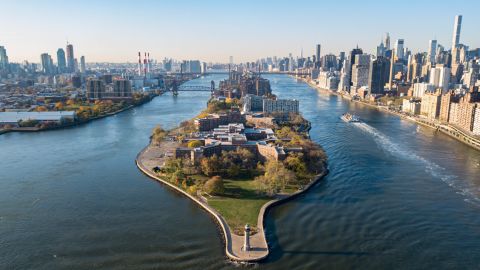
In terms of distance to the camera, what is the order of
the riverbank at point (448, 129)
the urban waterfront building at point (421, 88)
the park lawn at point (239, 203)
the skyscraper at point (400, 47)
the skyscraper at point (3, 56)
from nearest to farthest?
the park lawn at point (239, 203) → the riverbank at point (448, 129) → the urban waterfront building at point (421, 88) → the skyscraper at point (3, 56) → the skyscraper at point (400, 47)

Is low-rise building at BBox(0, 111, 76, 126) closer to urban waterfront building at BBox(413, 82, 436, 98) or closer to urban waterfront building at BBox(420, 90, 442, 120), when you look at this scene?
urban waterfront building at BBox(420, 90, 442, 120)

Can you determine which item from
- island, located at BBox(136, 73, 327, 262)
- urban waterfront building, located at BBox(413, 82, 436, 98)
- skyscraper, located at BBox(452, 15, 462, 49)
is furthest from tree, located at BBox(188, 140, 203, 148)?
skyscraper, located at BBox(452, 15, 462, 49)

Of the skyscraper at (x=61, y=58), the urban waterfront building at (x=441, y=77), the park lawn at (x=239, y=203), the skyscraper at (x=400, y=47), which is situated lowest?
the park lawn at (x=239, y=203)

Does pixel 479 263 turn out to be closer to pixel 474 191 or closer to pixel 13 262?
pixel 474 191

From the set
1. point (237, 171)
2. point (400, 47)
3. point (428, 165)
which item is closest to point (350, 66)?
point (428, 165)

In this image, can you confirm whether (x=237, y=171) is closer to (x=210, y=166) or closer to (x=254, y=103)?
(x=210, y=166)

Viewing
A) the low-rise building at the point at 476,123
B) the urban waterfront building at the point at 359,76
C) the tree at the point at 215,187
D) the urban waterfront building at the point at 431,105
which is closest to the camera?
the tree at the point at 215,187

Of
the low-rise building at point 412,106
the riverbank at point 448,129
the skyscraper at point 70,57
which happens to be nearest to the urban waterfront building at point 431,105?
the riverbank at point 448,129

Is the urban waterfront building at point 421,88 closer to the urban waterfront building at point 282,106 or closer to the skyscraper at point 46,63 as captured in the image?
the urban waterfront building at point 282,106
